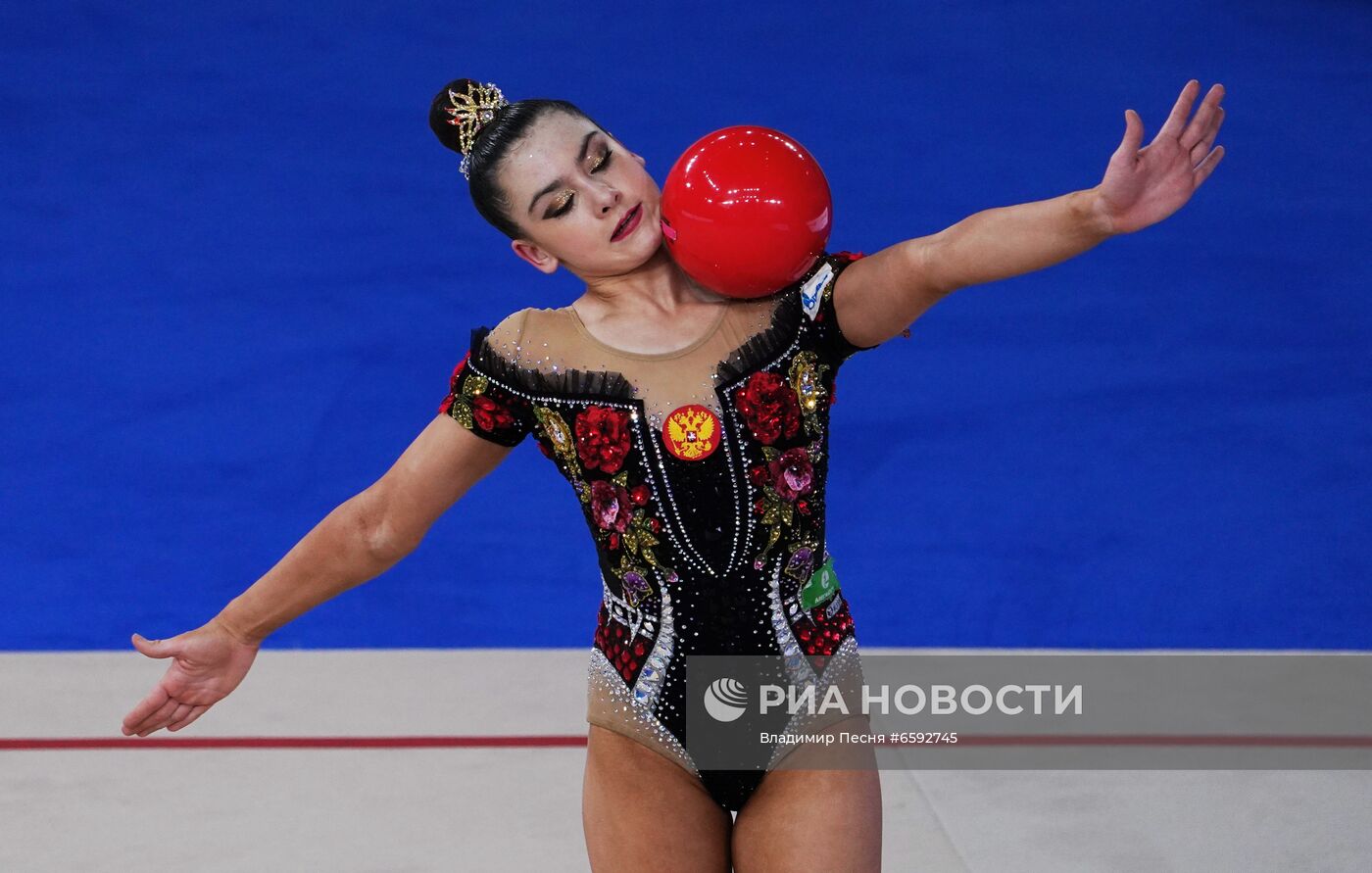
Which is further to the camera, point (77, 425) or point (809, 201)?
point (77, 425)

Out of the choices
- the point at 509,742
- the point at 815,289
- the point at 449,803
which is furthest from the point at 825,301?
the point at 509,742

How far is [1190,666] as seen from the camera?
3.99 metres

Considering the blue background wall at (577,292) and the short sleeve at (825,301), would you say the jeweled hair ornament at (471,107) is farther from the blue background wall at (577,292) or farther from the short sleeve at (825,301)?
the blue background wall at (577,292)

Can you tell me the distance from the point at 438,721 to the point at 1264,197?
132 inches

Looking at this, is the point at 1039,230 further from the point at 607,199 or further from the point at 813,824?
the point at 813,824

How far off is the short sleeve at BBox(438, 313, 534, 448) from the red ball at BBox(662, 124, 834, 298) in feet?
0.86

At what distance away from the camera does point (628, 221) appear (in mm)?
1869

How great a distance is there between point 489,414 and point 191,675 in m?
0.56

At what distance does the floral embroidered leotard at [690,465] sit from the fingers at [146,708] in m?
0.57

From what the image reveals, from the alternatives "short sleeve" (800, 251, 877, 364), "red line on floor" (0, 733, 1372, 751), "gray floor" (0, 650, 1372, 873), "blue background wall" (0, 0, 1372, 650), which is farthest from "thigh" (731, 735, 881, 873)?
"blue background wall" (0, 0, 1372, 650)

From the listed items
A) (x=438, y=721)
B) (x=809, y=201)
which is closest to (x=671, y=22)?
(x=438, y=721)

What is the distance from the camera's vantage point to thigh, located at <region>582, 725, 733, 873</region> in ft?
6.14

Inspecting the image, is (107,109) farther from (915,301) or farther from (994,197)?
(915,301)

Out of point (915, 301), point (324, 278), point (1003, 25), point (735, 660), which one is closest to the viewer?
point (915, 301)
